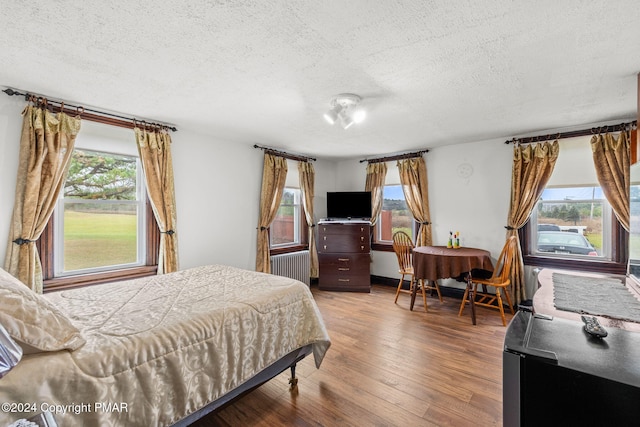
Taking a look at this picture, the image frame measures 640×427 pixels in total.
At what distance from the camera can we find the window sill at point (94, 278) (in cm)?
253

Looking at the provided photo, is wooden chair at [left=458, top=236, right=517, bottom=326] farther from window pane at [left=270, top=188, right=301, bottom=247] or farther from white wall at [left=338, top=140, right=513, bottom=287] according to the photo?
window pane at [left=270, top=188, right=301, bottom=247]

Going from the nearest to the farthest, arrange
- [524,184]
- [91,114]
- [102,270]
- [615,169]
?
[91,114] → [102,270] → [615,169] → [524,184]

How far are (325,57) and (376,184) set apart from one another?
135 inches

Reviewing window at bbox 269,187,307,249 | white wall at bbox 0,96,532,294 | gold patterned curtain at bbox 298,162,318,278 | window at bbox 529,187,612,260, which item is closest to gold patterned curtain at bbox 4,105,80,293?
white wall at bbox 0,96,532,294

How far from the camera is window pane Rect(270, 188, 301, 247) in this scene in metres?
4.80

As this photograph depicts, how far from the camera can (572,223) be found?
352 cm

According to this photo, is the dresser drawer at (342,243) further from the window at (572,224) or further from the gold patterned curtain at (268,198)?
the window at (572,224)

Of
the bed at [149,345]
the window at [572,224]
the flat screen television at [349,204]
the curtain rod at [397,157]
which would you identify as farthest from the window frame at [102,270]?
the window at [572,224]

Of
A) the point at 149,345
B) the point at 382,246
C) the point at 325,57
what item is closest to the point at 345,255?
the point at 382,246

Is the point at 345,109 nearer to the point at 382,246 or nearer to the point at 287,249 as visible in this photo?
the point at 287,249

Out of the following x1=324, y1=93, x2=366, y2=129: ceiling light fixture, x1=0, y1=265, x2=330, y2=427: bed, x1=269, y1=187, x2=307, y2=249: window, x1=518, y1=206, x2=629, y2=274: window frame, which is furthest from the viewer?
x1=269, y1=187, x2=307, y2=249: window

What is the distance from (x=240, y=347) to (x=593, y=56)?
2.91 meters

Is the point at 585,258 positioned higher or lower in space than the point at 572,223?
lower

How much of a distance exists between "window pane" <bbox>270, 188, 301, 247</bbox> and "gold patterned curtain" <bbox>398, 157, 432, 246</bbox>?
1976 millimetres
